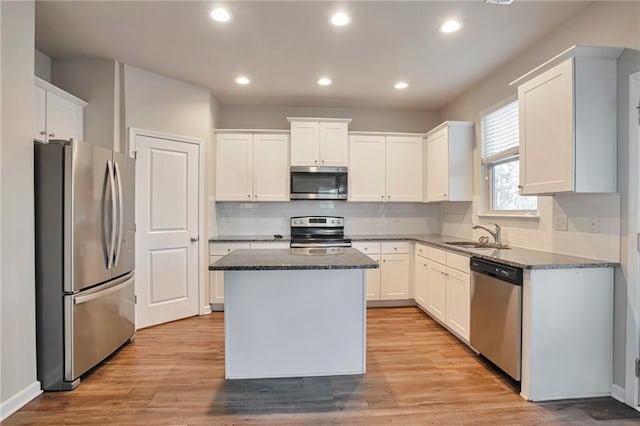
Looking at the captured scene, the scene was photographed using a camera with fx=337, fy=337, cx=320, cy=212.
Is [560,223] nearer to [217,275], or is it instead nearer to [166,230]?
[217,275]

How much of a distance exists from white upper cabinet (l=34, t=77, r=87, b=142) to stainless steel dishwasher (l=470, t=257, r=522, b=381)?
3.66 meters

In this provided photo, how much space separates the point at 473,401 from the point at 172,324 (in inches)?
121

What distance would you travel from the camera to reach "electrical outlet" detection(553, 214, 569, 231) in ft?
8.64

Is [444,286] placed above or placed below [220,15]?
below

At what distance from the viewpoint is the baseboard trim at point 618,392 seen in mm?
2195

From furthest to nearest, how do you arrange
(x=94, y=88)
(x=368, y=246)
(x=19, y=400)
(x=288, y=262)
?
(x=368, y=246) < (x=94, y=88) < (x=288, y=262) < (x=19, y=400)

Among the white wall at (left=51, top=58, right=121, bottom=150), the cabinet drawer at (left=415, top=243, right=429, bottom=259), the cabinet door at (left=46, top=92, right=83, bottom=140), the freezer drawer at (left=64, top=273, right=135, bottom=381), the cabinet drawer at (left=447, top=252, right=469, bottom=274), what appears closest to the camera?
the freezer drawer at (left=64, top=273, right=135, bottom=381)

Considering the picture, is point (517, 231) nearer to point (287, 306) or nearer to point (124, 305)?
point (287, 306)

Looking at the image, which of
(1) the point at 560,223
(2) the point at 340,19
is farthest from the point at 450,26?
(1) the point at 560,223

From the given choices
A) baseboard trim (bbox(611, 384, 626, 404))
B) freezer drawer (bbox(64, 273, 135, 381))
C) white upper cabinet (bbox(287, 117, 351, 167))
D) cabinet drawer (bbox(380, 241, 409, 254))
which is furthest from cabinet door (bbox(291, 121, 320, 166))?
baseboard trim (bbox(611, 384, 626, 404))

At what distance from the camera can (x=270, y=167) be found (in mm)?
4488

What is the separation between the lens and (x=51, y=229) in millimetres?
2350

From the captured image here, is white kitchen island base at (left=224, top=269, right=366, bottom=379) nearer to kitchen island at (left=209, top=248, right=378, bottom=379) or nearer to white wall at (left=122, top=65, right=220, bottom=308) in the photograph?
kitchen island at (left=209, top=248, right=378, bottom=379)

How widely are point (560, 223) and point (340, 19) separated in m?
2.36
